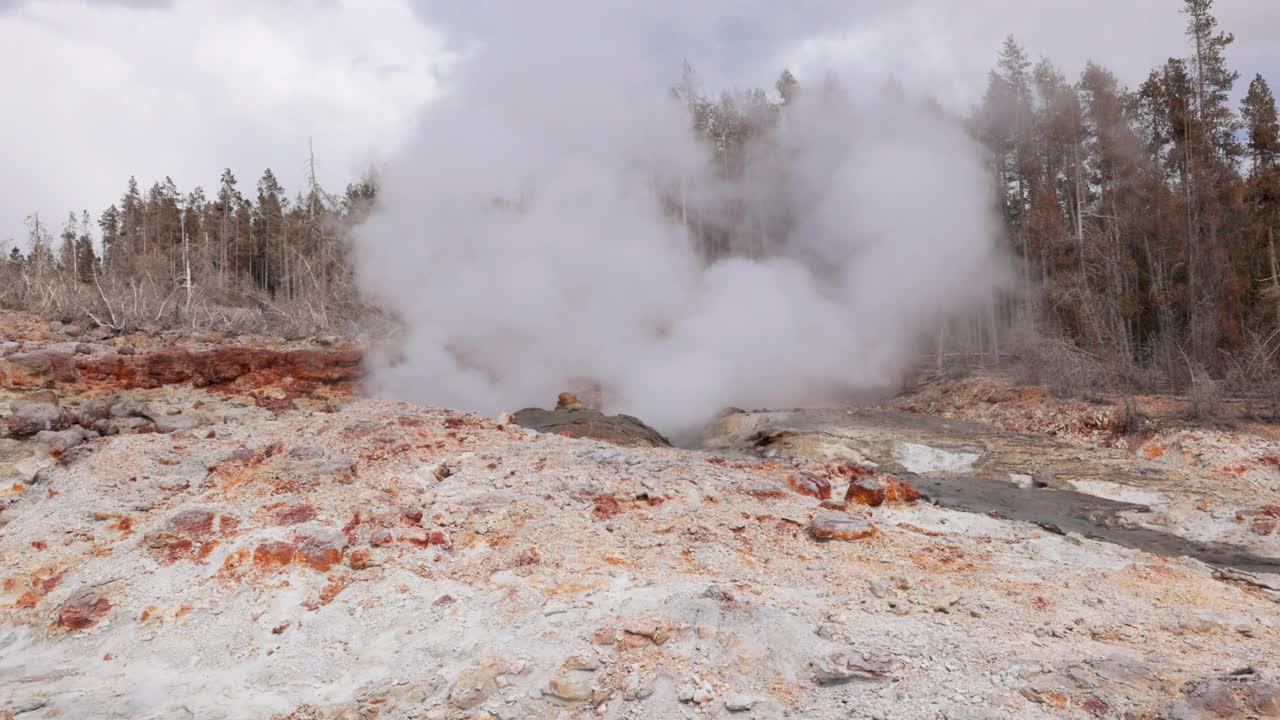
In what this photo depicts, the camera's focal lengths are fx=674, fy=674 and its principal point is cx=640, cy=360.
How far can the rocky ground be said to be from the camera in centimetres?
409

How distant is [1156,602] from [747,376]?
13080mm

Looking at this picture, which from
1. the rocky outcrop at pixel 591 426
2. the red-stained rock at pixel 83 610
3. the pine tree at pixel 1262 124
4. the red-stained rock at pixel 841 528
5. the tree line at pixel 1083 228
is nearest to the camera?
the red-stained rock at pixel 83 610

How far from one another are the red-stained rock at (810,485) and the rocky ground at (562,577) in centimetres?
5

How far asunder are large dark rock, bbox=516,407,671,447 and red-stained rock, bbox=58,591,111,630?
6078mm

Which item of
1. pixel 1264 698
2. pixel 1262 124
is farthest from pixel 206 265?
pixel 1262 124

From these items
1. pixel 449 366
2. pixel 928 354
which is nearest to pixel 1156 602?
pixel 449 366

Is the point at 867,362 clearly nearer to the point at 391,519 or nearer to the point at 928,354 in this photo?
the point at 928,354

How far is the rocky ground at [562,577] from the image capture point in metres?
4.09

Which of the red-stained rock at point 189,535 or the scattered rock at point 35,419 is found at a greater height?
the scattered rock at point 35,419

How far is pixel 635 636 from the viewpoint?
4484 millimetres

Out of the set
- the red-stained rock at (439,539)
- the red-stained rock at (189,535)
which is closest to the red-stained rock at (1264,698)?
the red-stained rock at (439,539)

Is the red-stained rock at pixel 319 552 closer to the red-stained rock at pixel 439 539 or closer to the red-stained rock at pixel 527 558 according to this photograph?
the red-stained rock at pixel 439 539

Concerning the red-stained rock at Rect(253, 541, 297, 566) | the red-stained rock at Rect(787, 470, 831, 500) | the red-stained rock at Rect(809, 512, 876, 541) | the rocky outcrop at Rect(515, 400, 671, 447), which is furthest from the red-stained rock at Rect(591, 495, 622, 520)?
the rocky outcrop at Rect(515, 400, 671, 447)

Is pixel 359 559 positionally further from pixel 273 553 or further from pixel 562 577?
pixel 562 577
